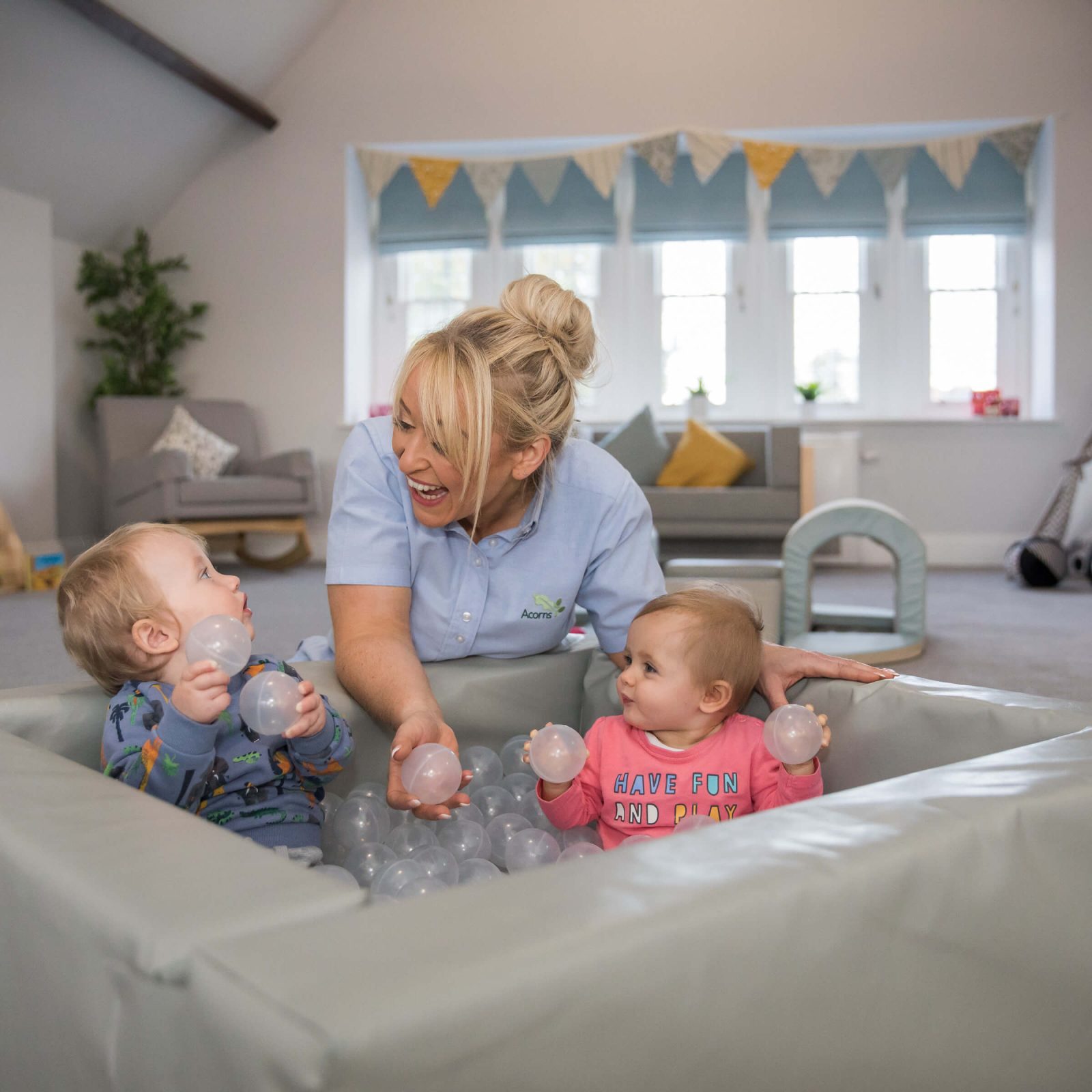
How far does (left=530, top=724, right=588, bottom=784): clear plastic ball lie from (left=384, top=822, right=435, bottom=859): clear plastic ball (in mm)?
263

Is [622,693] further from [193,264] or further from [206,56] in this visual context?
[193,264]

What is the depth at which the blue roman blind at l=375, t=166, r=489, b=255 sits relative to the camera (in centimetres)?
664

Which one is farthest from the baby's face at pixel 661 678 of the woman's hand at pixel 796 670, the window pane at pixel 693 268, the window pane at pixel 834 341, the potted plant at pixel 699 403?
the window pane at pixel 693 268

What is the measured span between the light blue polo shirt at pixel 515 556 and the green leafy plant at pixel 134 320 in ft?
16.9

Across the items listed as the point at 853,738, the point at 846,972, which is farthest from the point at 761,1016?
the point at 853,738

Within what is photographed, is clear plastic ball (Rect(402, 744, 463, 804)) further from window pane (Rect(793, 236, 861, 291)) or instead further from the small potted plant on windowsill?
window pane (Rect(793, 236, 861, 291))

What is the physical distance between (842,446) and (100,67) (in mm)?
4287

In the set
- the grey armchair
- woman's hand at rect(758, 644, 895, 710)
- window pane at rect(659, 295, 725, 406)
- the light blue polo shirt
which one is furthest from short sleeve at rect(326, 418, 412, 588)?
window pane at rect(659, 295, 725, 406)

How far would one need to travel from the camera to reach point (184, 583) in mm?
1215

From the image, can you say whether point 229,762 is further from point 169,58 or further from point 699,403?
point 699,403

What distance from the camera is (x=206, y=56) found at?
18.5 feet

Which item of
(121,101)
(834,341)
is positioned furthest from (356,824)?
(834,341)

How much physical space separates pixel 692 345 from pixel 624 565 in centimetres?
538

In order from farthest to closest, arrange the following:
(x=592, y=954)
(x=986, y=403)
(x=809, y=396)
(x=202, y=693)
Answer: (x=809, y=396)
(x=986, y=403)
(x=202, y=693)
(x=592, y=954)
